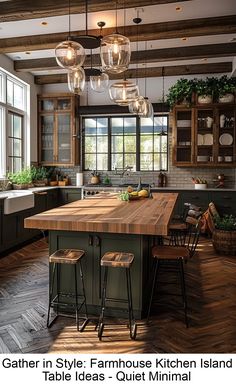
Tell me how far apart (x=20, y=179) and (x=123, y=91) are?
3548 mm

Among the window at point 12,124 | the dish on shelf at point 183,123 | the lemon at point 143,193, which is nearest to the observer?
the lemon at point 143,193

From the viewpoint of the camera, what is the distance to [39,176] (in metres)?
8.02

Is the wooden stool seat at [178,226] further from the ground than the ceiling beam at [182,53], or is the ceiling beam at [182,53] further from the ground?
the ceiling beam at [182,53]

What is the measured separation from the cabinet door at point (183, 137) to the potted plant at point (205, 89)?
13.9 inches

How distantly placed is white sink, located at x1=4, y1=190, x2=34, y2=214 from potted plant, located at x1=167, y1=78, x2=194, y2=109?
12.1 feet

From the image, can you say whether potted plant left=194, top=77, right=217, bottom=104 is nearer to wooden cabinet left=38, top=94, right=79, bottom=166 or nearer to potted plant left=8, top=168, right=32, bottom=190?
wooden cabinet left=38, top=94, right=79, bottom=166

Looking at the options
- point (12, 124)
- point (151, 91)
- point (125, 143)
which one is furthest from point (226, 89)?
point (12, 124)

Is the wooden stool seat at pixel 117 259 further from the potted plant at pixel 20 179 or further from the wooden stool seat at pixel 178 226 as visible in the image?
the potted plant at pixel 20 179

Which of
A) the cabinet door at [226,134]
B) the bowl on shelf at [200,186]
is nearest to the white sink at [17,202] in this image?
the bowl on shelf at [200,186]

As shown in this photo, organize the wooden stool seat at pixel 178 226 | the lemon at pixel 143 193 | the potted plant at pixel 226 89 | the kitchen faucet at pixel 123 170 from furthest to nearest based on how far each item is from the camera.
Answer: the kitchen faucet at pixel 123 170
the potted plant at pixel 226 89
the lemon at pixel 143 193
the wooden stool seat at pixel 178 226

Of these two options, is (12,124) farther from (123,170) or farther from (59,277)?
(59,277)

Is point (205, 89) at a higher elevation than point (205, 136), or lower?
higher

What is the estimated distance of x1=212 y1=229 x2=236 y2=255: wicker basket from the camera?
557cm

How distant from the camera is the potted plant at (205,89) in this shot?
7.18 m
